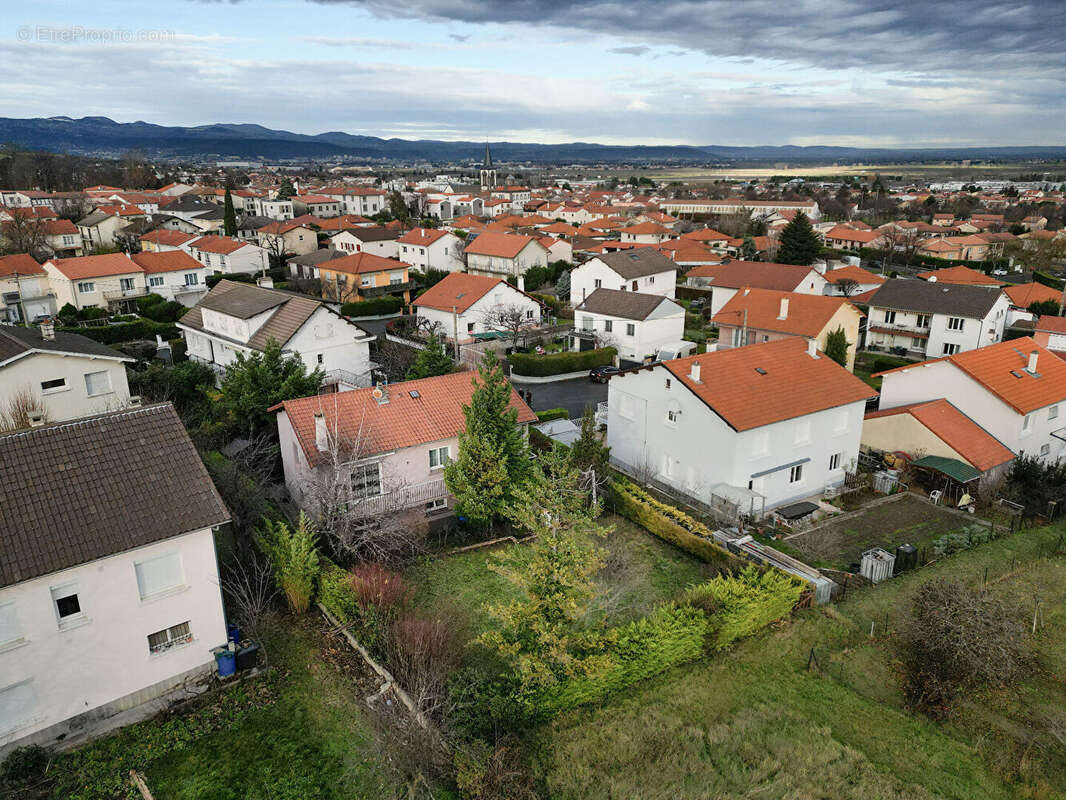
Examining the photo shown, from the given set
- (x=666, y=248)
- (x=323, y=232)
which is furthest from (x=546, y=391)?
(x=323, y=232)

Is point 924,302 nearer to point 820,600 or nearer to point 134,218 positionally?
point 820,600

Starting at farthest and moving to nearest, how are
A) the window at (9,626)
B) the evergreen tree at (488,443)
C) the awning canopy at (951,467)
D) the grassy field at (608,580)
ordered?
the awning canopy at (951,467)
the evergreen tree at (488,443)
the grassy field at (608,580)
the window at (9,626)

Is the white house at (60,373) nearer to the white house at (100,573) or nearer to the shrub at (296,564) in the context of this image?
the white house at (100,573)

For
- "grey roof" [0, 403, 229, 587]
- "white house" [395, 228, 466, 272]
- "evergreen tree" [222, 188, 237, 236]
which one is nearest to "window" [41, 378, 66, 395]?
"grey roof" [0, 403, 229, 587]

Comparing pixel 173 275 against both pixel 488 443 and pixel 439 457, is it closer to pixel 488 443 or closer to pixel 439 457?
pixel 439 457

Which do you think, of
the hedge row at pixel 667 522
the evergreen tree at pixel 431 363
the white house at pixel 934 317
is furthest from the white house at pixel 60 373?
the white house at pixel 934 317

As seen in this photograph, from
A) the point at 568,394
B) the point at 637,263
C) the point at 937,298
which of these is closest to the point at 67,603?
the point at 568,394

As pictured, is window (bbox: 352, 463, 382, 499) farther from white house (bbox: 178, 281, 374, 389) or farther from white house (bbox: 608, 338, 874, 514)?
white house (bbox: 178, 281, 374, 389)
